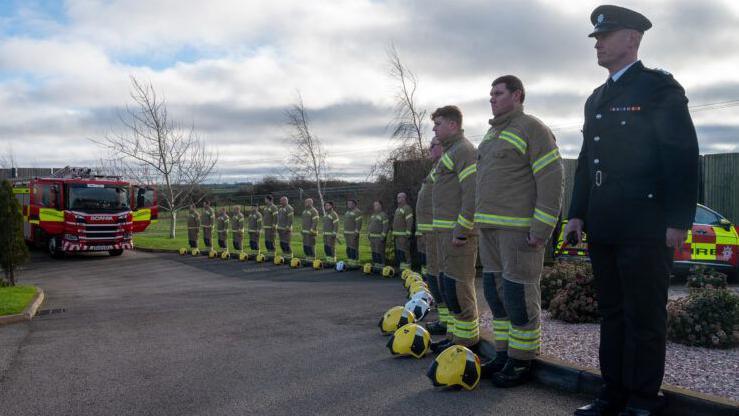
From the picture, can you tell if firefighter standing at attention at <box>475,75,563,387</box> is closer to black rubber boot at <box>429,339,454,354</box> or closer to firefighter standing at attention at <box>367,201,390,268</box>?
black rubber boot at <box>429,339,454,354</box>

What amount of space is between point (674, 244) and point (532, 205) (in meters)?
1.30

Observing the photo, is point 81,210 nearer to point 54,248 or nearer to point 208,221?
point 54,248

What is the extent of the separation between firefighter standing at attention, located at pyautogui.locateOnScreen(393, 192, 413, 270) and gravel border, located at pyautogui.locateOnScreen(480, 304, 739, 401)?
25.5 ft

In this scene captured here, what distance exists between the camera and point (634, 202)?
12.9 ft

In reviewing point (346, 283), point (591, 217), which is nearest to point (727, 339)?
point (591, 217)

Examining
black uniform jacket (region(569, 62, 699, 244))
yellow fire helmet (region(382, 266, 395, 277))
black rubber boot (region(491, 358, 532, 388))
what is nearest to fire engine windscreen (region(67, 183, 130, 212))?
yellow fire helmet (region(382, 266, 395, 277))

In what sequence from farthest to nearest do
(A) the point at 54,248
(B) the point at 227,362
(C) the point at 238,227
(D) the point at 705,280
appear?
1. (C) the point at 238,227
2. (A) the point at 54,248
3. (D) the point at 705,280
4. (B) the point at 227,362

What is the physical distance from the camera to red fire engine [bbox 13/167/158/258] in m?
21.5

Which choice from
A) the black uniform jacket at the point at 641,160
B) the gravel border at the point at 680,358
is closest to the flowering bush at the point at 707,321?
the gravel border at the point at 680,358

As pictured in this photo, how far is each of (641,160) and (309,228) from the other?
1520 centimetres

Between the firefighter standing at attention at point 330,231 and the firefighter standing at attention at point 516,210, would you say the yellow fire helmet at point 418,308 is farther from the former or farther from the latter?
the firefighter standing at attention at point 330,231

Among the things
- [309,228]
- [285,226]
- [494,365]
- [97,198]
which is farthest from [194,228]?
[494,365]

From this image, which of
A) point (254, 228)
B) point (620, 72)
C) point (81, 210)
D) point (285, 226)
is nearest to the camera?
point (620, 72)

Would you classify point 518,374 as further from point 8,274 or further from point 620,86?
point 8,274
